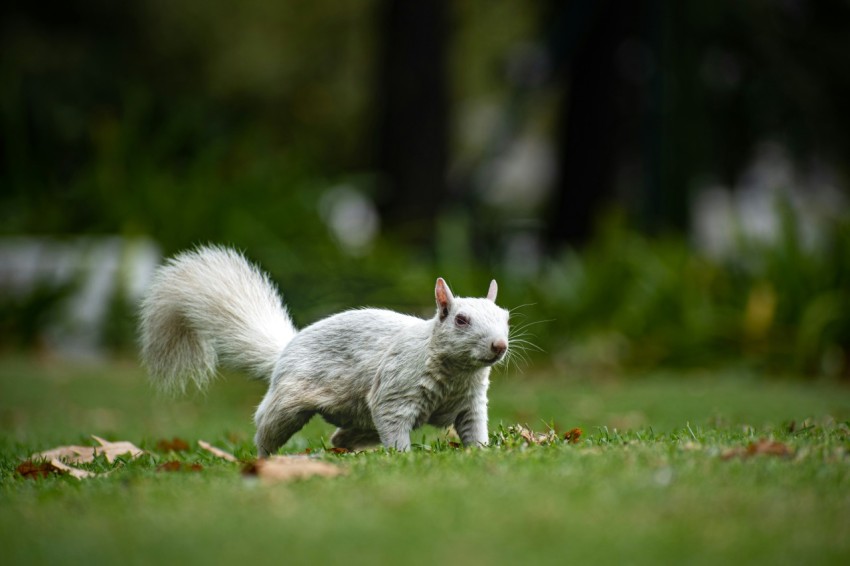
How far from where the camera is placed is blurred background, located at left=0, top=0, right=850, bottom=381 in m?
10.8

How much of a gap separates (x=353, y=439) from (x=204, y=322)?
84 centimetres

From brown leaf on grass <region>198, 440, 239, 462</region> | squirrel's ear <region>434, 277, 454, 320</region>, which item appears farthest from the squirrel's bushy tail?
squirrel's ear <region>434, 277, 454, 320</region>

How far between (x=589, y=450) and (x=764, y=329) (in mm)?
6755

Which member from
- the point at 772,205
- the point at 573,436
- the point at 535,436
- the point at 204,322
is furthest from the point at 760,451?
the point at 772,205

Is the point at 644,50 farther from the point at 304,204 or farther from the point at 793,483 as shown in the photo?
the point at 793,483

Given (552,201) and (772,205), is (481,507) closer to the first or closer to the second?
(772,205)

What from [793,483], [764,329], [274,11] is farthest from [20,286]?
[274,11]

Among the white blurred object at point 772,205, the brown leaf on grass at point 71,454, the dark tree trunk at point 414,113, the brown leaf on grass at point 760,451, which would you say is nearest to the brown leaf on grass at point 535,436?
the brown leaf on grass at point 760,451

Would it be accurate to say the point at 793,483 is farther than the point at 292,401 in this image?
No

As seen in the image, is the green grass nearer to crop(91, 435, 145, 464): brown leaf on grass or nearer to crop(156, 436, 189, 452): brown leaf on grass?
crop(91, 435, 145, 464): brown leaf on grass

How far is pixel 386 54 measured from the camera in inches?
567

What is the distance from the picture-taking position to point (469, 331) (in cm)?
440

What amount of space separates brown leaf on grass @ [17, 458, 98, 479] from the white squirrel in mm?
569

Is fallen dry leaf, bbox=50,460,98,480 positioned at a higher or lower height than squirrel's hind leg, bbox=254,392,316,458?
lower
